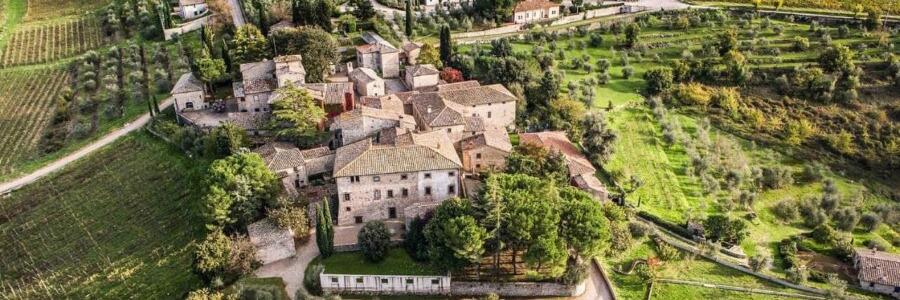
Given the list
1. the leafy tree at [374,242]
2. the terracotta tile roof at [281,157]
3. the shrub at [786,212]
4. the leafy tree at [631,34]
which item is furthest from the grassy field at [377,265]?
the leafy tree at [631,34]

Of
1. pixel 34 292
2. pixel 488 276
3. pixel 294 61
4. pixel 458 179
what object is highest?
pixel 294 61

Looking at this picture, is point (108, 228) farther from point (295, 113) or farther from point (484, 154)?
point (484, 154)

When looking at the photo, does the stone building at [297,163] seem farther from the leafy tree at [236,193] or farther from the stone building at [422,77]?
the stone building at [422,77]

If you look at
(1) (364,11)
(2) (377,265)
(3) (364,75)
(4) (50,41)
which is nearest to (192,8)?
(4) (50,41)

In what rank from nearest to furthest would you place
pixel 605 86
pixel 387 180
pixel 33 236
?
pixel 387 180, pixel 33 236, pixel 605 86

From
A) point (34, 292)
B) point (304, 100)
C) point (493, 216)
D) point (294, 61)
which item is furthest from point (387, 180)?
point (34, 292)

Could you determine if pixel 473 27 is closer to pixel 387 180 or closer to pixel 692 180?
pixel 692 180

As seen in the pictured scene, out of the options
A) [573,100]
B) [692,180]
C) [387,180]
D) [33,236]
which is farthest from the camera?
[573,100]
